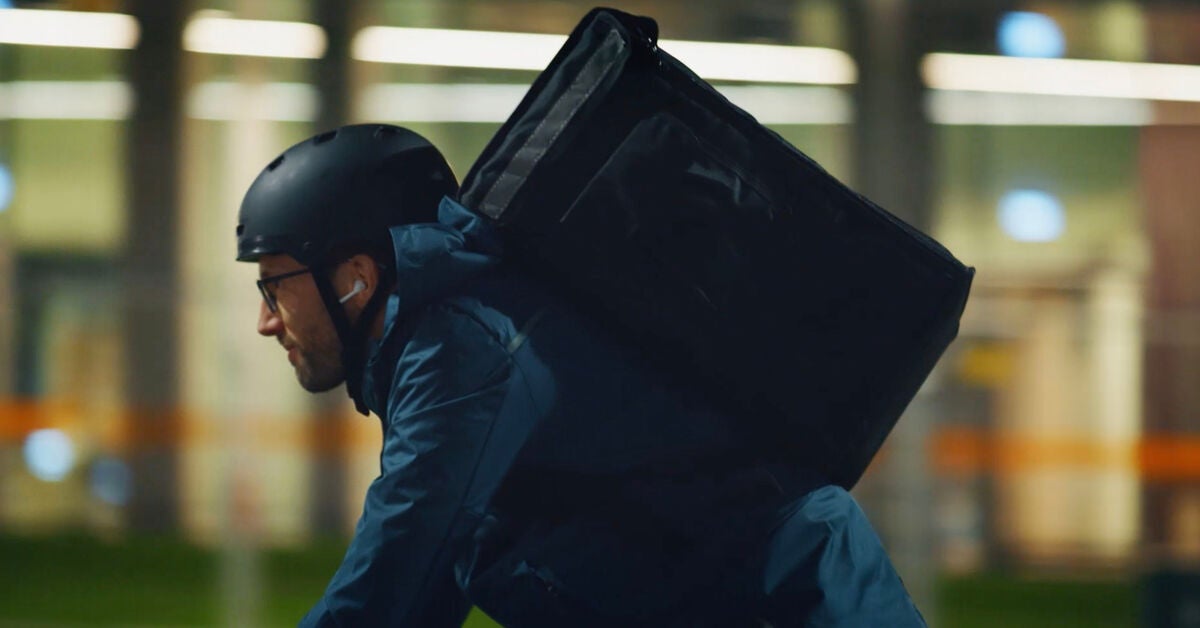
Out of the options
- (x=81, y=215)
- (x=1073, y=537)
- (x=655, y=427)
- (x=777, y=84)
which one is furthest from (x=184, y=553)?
(x=655, y=427)

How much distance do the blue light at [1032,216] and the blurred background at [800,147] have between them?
1cm

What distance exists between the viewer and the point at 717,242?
167 centimetres

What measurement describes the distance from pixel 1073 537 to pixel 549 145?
511 cm

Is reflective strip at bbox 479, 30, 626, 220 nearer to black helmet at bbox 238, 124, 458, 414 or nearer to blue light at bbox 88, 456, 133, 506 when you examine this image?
black helmet at bbox 238, 124, 458, 414

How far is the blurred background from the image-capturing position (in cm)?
622

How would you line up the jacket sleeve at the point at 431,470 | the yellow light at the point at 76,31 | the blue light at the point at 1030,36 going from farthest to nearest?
the yellow light at the point at 76,31
the blue light at the point at 1030,36
the jacket sleeve at the point at 431,470

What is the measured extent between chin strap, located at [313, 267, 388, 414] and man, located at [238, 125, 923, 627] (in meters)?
0.14

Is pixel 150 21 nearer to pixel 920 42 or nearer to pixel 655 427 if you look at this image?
pixel 920 42

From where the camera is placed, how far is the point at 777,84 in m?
6.30

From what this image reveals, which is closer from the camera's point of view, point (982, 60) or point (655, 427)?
point (655, 427)

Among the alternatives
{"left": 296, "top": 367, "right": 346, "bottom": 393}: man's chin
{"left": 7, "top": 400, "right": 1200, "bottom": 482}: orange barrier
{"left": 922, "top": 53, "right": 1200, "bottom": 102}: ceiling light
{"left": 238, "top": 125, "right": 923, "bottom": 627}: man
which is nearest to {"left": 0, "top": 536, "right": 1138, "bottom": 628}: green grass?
{"left": 7, "top": 400, "right": 1200, "bottom": 482}: orange barrier

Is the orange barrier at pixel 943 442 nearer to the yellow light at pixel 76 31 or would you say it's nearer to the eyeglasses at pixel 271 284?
the yellow light at pixel 76 31

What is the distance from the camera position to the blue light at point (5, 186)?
259 inches

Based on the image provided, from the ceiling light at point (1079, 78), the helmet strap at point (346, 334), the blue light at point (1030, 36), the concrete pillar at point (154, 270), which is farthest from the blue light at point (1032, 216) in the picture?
the helmet strap at point (346, 334)
